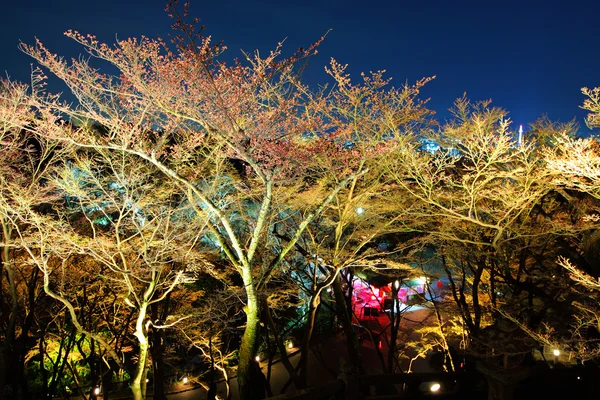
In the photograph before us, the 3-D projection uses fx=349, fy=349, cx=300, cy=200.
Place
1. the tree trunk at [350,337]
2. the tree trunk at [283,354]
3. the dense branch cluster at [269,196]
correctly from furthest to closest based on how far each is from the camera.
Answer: the tree trunk at [350,337] → the tree trunk at [283,354] → the dense branch cluster at [269,196]

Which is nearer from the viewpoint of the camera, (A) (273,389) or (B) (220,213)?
(B) (220,213)

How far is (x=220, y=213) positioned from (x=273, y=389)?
11255mm

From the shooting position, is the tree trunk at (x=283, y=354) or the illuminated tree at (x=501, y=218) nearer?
the illuminated tree at (x=501, y=218)

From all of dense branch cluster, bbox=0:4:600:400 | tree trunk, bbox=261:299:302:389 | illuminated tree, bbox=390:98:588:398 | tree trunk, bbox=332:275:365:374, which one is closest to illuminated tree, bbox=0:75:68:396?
dense branch cluster, bbox=0:4:600:400

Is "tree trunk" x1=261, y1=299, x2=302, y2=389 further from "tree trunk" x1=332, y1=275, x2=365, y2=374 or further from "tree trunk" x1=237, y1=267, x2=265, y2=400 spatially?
"tree trunk" x1=332, y1=275, x2=365, y2=374

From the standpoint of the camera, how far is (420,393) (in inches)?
251

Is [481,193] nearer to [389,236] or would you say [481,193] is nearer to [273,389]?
[389,236]

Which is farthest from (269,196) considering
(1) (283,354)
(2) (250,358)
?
(1) (283,354)

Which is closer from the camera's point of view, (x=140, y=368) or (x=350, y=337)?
(x=140, y=368)

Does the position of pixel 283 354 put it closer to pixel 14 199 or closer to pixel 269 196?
pixel 269 196

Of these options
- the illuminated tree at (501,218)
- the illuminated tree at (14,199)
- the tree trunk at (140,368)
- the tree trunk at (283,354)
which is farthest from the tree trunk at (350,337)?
the illuminated tree at (14,199)

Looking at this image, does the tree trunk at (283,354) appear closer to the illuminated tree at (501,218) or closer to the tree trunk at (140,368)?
the tree trunk at (140,368)

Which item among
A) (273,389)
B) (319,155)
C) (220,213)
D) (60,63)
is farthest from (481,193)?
(273,389)

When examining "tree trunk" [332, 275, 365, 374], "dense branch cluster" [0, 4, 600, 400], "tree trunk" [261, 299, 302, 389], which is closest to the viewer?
"dense branch cluster" [0, 4, 600, 400]
